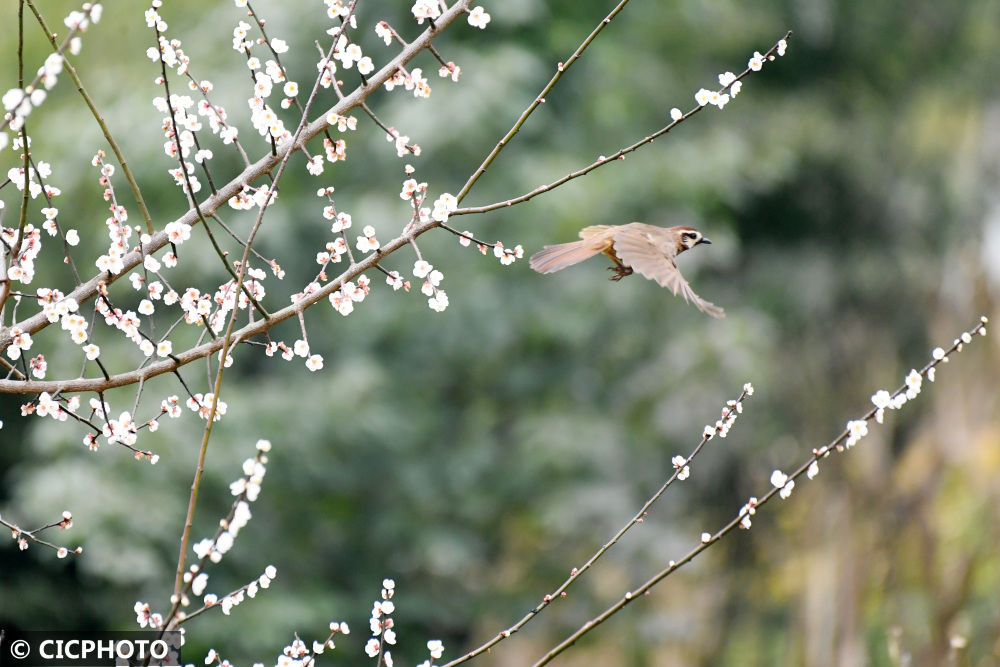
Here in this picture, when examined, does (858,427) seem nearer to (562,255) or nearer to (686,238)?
(562,255)

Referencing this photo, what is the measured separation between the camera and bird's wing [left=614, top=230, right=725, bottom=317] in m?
2.42

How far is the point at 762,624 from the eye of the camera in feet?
28.8

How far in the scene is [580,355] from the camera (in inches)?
347

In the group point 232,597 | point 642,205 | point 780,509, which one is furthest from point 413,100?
point 232,597

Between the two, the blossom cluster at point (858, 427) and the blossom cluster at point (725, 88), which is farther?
the blossom cluster at point (725, 88)

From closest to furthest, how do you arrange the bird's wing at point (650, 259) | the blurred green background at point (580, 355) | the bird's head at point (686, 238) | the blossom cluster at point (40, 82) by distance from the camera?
the blossom cluster at point (40, 82) → the bird's wing at point (650, 259) → the bird's head at point (686, 238) → the blurred green background at point (580, 355)

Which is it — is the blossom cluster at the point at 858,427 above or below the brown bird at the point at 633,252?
below

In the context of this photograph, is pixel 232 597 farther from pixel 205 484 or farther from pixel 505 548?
pixel 505 548

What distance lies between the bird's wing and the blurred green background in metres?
3.63

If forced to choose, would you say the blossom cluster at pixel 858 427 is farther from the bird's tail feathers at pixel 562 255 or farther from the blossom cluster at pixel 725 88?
the bird's tail feathers at pixel 562 255

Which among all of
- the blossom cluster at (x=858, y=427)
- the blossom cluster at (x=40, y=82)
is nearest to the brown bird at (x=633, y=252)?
the blossom cluster at (x=858, y=427)

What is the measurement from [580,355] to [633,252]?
624 centimetres

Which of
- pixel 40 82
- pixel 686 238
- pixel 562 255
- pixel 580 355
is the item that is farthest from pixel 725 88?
pixel 580 355

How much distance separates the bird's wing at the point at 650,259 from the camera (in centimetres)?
242
